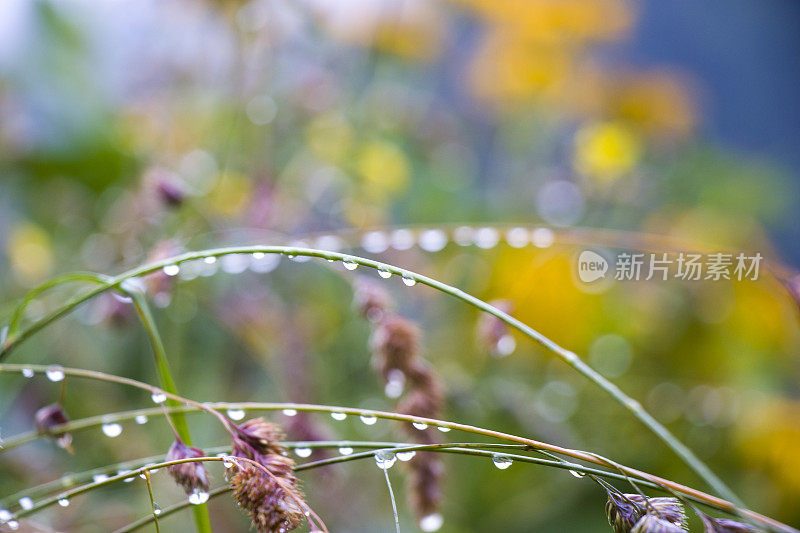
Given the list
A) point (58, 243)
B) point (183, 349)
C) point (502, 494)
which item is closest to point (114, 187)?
point (58, 243)

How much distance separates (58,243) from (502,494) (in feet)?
1.64

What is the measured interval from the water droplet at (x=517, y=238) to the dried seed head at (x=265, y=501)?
0.16m

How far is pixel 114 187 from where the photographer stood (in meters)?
0.77

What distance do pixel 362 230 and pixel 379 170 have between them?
32 cm

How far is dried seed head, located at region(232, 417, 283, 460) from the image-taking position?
0.21 metres

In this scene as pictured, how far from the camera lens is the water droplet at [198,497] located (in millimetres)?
207

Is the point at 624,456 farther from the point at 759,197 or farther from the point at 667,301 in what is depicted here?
the point at 759,197

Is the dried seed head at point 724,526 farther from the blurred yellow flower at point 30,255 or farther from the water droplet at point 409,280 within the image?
the blurred yellow flower at point 30,255

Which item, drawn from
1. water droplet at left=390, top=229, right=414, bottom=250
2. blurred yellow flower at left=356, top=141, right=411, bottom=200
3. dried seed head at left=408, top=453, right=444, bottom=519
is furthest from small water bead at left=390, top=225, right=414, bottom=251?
blurred yellow flower at left=356, top=141, right=411, bottom=200

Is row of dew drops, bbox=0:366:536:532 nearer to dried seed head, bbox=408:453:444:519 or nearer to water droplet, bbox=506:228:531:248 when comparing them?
dried seed head, bbox=408:453:444:519

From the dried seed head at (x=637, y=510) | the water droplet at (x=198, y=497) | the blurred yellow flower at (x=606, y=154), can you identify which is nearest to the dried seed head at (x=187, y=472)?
the water droplet at (x=198, y=497)

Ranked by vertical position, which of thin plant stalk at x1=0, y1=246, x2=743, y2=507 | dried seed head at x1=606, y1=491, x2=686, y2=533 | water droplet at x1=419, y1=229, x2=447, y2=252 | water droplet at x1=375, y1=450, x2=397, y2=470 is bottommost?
dried seed head at x1=606, y1=491, x2=686, y2=533

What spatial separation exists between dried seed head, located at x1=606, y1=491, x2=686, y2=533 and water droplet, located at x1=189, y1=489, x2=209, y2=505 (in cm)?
12

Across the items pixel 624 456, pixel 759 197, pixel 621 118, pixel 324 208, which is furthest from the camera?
pixel 759 197
